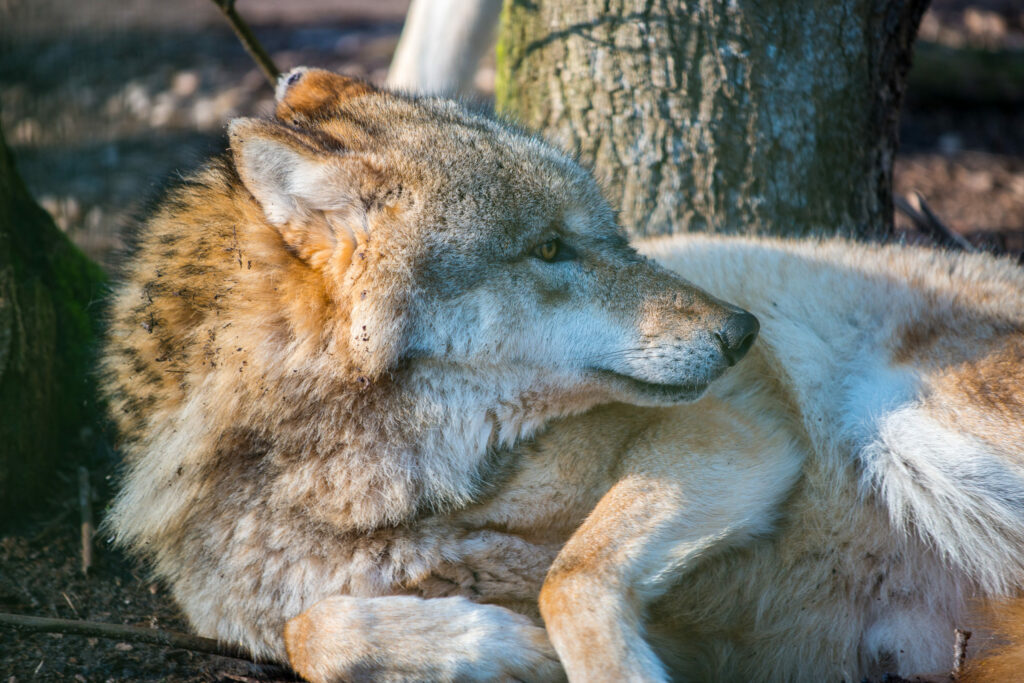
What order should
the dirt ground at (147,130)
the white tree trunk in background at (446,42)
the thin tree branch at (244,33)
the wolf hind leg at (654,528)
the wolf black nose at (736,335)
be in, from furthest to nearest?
1. the white tree trunk in background at (446,42)
2. the thin tree branch at (244,33)
3. the dirt ground at (147,130)
4. the wolf black nose at (736,335)
5. the wolf hind leg at (654,528)

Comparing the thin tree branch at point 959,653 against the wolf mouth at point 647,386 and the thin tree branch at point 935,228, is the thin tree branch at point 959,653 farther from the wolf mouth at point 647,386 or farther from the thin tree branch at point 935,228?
the thin tree branch at point 935,228

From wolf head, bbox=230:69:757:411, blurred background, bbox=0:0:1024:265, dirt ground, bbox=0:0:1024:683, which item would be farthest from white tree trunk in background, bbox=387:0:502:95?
wolf head, bbox=230:69:757:411

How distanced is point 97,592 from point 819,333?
2896mm

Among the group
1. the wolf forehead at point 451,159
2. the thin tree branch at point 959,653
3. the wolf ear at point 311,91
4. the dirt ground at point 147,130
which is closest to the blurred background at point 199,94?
the dirt ground at point 147,130

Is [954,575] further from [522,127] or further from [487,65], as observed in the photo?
[487,65]

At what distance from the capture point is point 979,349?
9.91 ft

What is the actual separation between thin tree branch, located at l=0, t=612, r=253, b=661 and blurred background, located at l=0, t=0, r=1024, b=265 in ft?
4.33

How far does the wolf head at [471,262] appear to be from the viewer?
2.63m

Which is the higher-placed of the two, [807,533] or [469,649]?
[807,533]

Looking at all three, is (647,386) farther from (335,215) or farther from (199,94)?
(199,94)

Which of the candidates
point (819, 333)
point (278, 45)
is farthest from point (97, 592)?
point (278, 45)

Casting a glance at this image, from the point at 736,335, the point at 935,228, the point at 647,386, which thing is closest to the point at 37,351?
the point at 647,386

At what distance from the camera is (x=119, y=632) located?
9.00ft

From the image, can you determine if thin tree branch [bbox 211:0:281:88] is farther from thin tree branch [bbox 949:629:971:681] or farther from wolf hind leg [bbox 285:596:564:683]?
thin tree branch [bbox 949:629:971:681]
